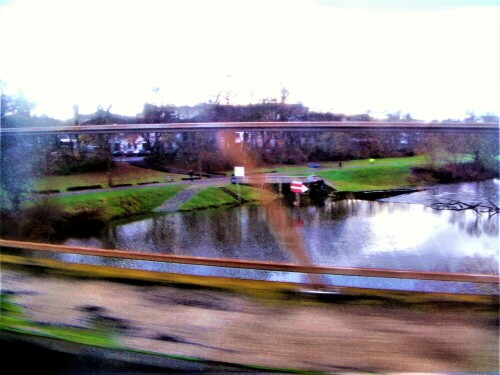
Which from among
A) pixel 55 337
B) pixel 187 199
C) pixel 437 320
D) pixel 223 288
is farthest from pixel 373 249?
pixel 55 337

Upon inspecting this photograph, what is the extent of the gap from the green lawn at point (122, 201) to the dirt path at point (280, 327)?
2.11ft

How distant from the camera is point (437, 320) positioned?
3.45 meters

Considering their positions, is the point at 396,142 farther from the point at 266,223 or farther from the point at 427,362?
the point at 427,362

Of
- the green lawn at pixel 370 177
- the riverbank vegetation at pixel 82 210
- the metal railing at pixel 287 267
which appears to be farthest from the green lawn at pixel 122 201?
the green lawn at pixel 370 177

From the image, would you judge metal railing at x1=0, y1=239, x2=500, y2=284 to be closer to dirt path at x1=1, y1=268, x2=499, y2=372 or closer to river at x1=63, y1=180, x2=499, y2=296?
river at x1=63, y1=180, x2=499, y2=296

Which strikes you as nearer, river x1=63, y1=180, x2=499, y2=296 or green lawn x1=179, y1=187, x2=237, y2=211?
river x1=63, y1=180, x2=499, y2=296

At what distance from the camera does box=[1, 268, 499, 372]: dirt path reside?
119 inches

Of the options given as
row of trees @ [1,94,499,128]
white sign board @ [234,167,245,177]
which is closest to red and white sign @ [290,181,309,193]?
white sign board @ [234,167,245,177]

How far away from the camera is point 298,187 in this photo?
3.82 meters

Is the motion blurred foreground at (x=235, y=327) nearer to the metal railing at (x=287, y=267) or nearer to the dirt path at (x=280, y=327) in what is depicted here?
the dirt path at (x=280, y=327)

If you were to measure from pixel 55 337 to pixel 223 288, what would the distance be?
128cm

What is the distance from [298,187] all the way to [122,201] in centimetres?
147

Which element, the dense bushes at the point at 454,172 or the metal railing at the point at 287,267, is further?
the dense bushes at the point at 454,172

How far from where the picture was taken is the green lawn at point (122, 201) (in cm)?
398
